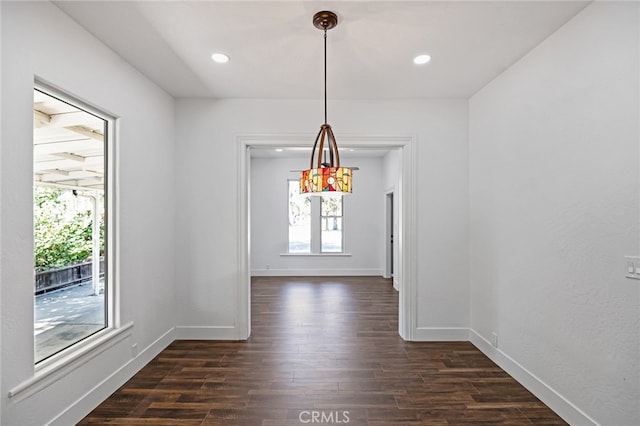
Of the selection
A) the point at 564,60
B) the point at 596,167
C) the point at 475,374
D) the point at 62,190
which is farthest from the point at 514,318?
the point at 62,190

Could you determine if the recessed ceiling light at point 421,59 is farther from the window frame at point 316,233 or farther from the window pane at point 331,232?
the window pane at point 331,232

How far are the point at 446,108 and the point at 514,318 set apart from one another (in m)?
2.32

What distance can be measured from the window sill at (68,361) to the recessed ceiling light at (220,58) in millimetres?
2427

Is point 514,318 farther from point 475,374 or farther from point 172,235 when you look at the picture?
point 172,235

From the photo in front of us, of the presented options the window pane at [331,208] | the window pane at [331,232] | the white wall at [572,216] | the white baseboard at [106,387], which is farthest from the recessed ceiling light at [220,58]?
the window pane at [331,232]

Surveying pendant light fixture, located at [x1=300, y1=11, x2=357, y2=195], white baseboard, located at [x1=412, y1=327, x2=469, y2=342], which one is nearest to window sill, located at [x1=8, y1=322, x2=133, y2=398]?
pendant light fixture, located at [x1=300, y1=11, x2=357, y2=195]

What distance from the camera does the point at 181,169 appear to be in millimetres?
3732

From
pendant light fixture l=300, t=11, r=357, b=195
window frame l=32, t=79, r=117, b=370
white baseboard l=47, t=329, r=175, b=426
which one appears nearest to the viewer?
pendant light fixture l=300, t=11, r=357, b=195

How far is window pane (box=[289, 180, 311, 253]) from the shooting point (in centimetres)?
791

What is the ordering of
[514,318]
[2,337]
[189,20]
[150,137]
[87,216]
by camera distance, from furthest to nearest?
1. [150,137]
2. [514,318]
3. [87,216]
4. [189,20]
5. [2,337]

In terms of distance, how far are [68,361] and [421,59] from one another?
3515 mm

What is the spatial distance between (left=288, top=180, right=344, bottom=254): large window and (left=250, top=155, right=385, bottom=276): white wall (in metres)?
0.17

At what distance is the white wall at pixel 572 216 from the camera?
73.6 inches

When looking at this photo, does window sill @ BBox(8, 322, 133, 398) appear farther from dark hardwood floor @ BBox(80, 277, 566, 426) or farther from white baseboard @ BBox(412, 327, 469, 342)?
white baseboard @ BBox(412, 327, 469, 342)
